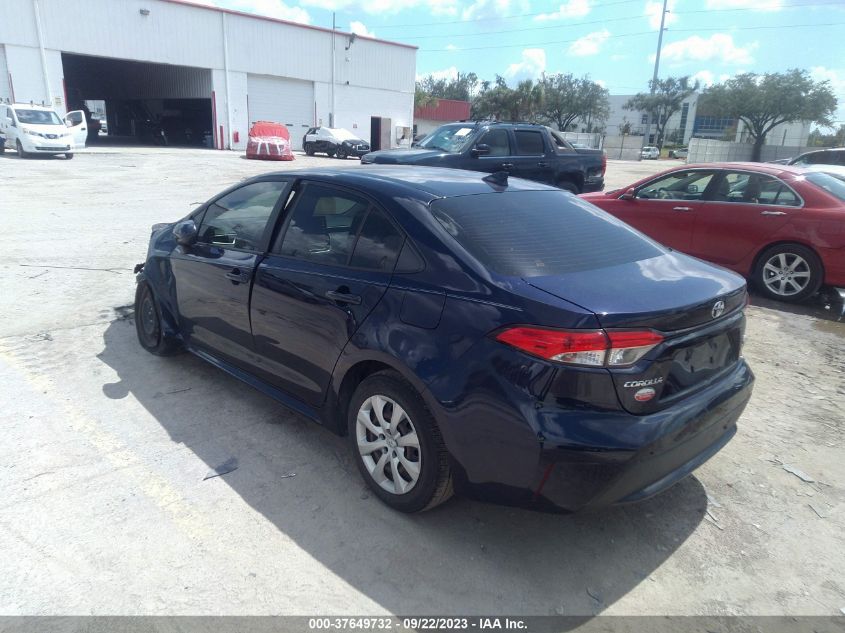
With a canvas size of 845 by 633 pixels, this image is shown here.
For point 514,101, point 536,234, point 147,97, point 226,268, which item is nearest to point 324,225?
point 226,268

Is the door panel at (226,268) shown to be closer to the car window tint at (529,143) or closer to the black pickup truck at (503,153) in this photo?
the black pickup truck at (503,153)

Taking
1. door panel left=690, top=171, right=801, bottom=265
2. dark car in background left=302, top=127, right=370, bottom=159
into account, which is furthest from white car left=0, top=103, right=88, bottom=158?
door panel left=690, top=171, right=801, bottom=265

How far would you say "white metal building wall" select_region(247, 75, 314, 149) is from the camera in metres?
38.4

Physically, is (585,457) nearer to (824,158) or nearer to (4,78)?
(824,158)

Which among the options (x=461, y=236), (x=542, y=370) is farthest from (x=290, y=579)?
(x=461, y=236)

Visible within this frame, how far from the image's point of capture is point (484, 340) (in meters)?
2.54

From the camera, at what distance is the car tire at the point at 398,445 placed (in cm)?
280

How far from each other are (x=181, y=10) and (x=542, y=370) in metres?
39.1

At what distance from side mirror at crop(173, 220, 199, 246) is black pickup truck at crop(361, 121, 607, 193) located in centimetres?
657

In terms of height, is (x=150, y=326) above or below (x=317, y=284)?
below

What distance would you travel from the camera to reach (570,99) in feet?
264

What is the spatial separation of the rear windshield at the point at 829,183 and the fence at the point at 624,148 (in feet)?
190

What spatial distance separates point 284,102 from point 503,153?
3251 centimetres

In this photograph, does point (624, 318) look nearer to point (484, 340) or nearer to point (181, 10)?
point (484, 340)
